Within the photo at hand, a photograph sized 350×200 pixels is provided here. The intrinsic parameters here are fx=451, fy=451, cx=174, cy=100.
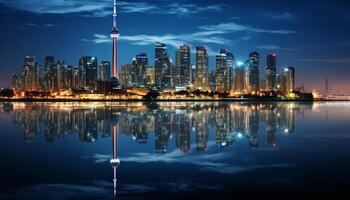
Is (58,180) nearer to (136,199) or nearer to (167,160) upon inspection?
(136,199)

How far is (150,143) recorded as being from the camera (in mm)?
19766

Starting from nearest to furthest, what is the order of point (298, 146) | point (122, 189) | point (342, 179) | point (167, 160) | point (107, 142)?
point (122, 189), point (342, 179), point (167, 160), point (298, 146), point (107, 142)

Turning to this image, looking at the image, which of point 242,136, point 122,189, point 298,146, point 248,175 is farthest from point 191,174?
point 242,136

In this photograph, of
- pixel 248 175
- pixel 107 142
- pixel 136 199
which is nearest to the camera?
pixel 136 199

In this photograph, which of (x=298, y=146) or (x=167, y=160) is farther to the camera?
(x=298, y=146)

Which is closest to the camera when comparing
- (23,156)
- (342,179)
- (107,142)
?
(342,179)

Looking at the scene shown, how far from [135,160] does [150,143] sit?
485 centimetres

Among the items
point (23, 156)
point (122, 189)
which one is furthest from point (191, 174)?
point (23, 156)

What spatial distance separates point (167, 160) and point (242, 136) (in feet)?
28.8

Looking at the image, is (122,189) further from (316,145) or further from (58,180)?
(316,145)

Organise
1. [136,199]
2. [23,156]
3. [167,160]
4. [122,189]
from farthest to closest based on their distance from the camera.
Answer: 1. [23,156]
2. [167,160]
3. [122,189]
4. [136,199]

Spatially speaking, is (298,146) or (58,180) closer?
(58,180)

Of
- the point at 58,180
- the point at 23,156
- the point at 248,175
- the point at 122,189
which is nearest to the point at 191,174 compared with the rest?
the point at 248,175

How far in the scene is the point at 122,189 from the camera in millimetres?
10430
